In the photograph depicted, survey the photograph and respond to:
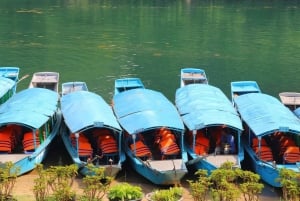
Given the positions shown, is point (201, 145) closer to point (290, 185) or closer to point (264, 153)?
point (264, 153)

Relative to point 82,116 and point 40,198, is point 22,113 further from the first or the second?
point 40,198

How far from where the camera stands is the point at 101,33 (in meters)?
46.3

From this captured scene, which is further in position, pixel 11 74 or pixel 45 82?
pixel 11 74

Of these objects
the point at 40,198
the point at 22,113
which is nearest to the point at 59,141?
the point at 22,113

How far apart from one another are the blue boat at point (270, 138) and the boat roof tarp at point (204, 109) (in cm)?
60

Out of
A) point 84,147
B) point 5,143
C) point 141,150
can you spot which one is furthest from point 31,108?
point 141,150

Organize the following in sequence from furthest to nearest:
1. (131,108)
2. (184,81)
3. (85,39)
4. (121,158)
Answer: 1. (85,39)
2. (184,81)
3. (131,108)
4. (121,158)

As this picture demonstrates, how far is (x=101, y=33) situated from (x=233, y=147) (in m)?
30.8

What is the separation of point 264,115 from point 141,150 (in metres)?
4.39

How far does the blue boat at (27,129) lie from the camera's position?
16719 mm

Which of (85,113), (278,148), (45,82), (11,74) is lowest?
(278,148)

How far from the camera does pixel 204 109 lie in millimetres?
17891

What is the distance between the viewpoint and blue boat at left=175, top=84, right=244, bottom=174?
16656 mm

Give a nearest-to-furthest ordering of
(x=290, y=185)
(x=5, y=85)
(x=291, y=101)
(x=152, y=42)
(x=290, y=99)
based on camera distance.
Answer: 1. (x=290, y=185)
2. (x=5, y=85)
3. (x=291, y=101)
4. (x=290, y=99)
5. (x=152, y=42)
